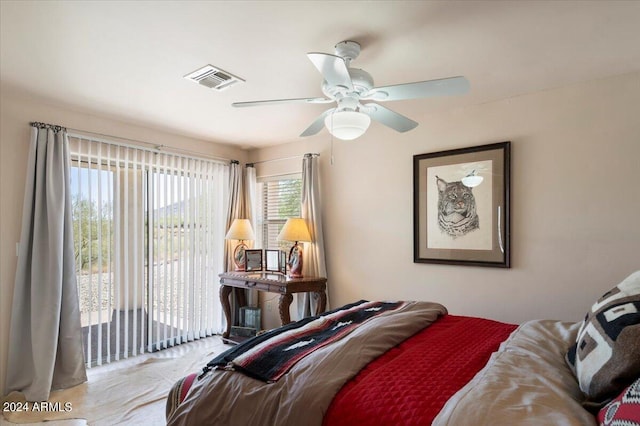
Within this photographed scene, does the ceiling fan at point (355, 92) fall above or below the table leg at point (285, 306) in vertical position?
above

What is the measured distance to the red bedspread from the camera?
117cm

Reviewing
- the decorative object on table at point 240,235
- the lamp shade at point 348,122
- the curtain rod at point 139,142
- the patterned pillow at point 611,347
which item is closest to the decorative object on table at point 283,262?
the decorative object on table at point 240,235

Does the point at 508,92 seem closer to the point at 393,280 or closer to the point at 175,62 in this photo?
the point at 393,280

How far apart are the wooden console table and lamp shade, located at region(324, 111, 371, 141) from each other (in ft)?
6.30

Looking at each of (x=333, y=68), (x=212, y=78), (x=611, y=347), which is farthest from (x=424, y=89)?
(x=212, y=78)

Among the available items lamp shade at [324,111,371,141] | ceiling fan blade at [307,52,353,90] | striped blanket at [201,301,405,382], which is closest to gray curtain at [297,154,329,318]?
striped blanket at [201,301,405,382]

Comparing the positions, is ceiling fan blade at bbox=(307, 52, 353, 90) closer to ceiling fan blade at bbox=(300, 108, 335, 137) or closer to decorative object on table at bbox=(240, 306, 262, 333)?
ceiling fan blade at bbox=(300, 108, 335, 137)

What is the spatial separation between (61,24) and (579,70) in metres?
3.13

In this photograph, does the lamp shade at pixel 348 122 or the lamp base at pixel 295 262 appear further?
the lamp base at pixel 295 262

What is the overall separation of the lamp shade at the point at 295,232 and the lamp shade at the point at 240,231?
65cm

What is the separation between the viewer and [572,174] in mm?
2645

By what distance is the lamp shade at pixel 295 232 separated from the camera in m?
3.82

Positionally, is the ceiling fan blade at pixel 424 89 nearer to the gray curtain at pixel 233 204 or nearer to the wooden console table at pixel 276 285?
the wooden console table at pixel 276 285

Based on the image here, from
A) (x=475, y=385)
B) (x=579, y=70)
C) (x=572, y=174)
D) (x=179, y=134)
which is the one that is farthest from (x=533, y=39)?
(x=179, y=134)
